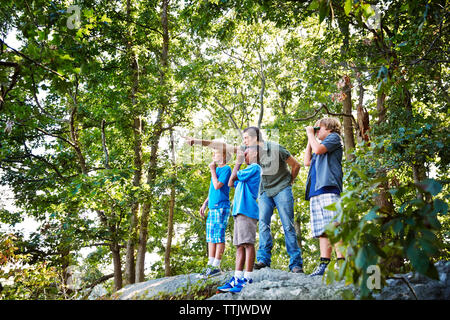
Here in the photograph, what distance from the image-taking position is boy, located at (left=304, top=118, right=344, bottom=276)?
3521 mm

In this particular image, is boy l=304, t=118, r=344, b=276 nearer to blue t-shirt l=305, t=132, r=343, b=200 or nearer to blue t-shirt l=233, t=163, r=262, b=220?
blue t-shirt l=305, t=132, r=343, b=200

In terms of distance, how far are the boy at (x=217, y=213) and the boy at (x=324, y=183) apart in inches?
49.2

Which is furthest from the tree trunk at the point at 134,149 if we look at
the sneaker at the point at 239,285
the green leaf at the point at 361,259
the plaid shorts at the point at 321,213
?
the green leaf at the point at 361,259

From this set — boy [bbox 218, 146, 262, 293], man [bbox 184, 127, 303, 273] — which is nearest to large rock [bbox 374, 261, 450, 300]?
boy [bbox 218, 146, 262, 293]

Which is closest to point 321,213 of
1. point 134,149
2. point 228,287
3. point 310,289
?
point 310,289

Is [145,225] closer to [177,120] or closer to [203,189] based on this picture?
[177,120]

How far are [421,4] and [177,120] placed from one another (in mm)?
7647

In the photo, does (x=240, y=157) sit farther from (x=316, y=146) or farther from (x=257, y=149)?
(x=316, y=146)

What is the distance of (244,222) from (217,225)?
92 centimetres

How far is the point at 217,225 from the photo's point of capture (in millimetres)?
4441

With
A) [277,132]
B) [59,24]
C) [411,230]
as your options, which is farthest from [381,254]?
[277,132]

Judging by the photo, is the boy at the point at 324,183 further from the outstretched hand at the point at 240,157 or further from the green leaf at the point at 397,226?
the green leaf at the point at 397,226
